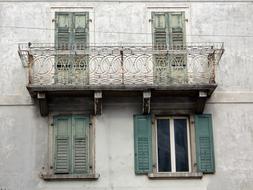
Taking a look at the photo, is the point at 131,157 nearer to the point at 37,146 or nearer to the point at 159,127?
the point at 159,127

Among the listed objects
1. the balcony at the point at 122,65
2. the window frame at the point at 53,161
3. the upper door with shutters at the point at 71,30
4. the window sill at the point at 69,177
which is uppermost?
the upper door with shutters at the point at 71,30

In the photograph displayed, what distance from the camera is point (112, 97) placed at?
18797mm

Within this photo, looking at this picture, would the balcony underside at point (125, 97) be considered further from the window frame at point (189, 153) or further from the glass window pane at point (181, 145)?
the glass window pane at point (181, 145)

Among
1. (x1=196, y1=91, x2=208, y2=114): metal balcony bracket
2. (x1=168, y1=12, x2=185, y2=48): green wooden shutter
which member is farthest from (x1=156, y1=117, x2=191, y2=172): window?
(x1=168, y1=12, x2=185, y2=48): green wooden shutter

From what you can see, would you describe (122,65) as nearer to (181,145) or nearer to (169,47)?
(169,47)

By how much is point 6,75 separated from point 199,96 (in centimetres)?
529

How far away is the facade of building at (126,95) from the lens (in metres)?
18.3

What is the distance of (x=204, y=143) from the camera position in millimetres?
18562

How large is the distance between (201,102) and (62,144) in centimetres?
387

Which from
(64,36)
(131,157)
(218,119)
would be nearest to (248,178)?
(218,119)

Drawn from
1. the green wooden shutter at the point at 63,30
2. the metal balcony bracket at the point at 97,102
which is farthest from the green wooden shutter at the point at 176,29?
the green wooden shutter at the point at 63,30

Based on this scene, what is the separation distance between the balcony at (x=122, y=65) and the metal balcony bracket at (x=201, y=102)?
4cm

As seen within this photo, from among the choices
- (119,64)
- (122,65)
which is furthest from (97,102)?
(119,64)

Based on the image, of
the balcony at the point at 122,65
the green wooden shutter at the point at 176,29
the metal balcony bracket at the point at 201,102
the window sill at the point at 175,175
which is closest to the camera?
the window sill at the point at 175,175
